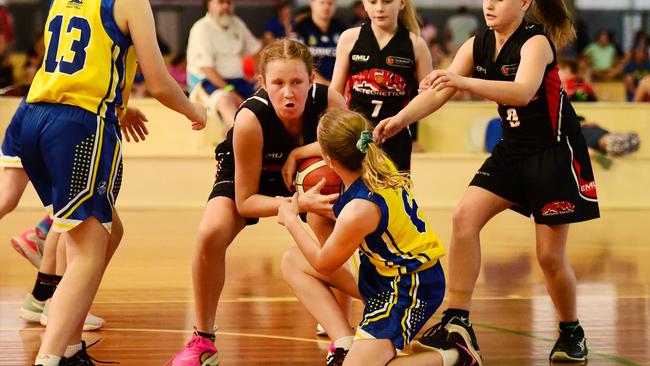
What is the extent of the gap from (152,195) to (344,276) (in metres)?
5.67

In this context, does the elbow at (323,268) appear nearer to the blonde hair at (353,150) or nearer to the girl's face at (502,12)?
the blonde hair at (353,150)

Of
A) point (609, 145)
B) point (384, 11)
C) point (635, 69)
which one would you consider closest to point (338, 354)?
point (384, 11)

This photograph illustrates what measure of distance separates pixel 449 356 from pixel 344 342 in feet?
1.29

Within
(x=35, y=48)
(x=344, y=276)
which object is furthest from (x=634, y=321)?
(x=35, y=48)

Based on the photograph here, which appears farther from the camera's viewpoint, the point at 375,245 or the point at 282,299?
the point at 282,299

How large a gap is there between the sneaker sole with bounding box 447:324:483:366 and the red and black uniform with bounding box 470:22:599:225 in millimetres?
540

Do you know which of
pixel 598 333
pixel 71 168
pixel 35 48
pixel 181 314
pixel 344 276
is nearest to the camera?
pixel 71 168

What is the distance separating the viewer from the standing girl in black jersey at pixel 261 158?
3.80 metres

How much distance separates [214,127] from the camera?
9.88 meters

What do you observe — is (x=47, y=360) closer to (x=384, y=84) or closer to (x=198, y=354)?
(x=198, y=354)

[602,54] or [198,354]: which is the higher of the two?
[198,354]

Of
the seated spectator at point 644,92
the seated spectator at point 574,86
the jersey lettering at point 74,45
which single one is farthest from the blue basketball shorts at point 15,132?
the seated spectator at point 644,92

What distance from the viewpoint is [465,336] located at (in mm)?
3988

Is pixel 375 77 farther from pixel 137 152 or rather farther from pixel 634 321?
pixel 137 152
